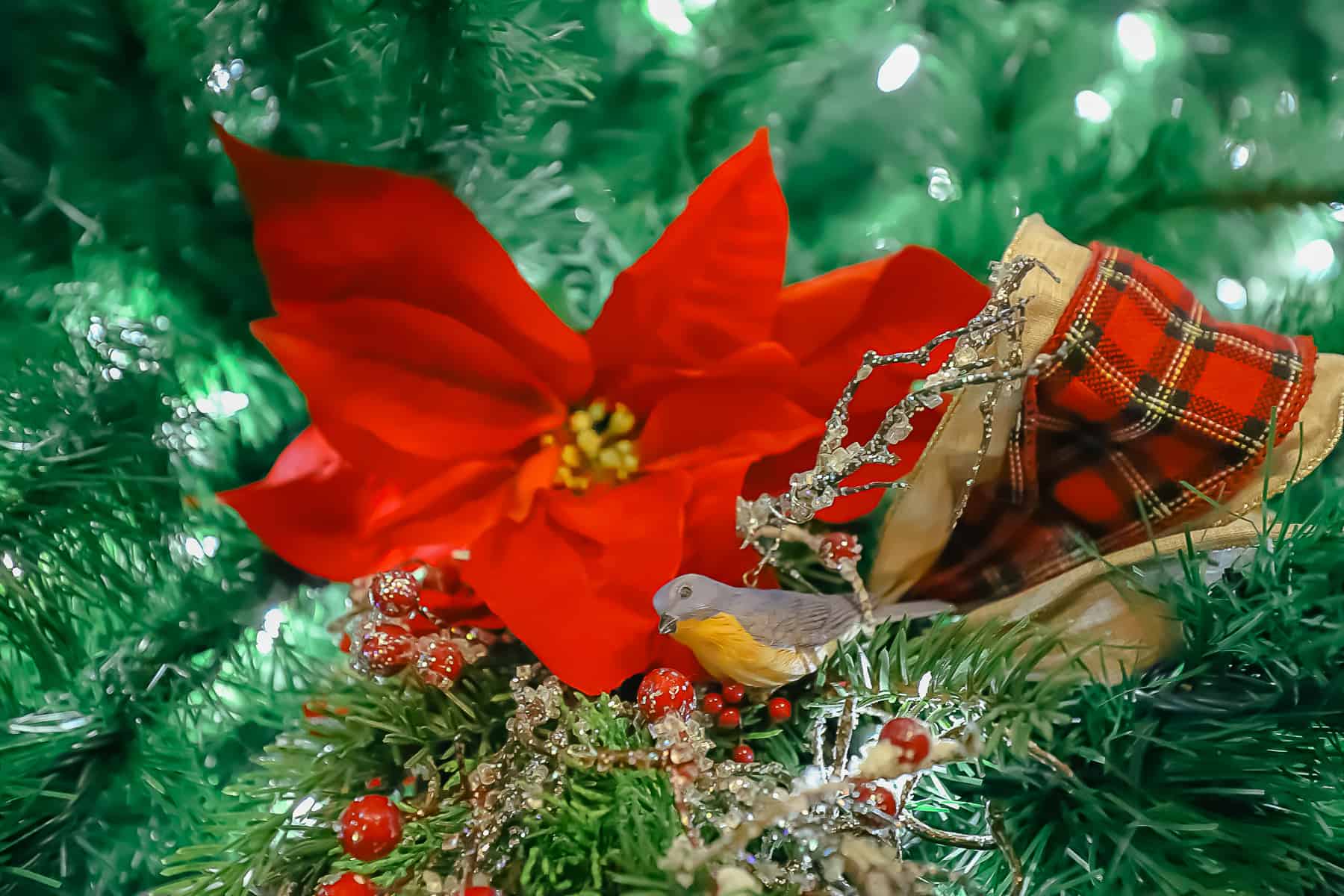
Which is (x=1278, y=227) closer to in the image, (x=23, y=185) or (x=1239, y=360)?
(x=1239, y=360)

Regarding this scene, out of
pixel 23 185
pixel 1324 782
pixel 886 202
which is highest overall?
pixel 23 185

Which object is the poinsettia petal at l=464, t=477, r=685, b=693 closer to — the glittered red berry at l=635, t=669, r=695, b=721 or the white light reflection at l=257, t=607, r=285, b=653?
the glittered red berry at l=635, t=669, r=695, b=721

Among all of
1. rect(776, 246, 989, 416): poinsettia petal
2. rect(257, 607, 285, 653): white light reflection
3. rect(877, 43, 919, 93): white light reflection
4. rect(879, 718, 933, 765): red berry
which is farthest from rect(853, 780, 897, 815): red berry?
rect(877, 43, 919, 93): white light reflection

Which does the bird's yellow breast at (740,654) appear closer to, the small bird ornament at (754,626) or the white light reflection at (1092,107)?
the small bird ornament at (754,626)

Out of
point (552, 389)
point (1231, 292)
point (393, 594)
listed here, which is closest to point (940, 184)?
point (1231, 292)

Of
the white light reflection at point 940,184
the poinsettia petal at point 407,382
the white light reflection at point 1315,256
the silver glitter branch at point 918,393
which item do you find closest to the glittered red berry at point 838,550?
the silver glitter branch at point 918,393

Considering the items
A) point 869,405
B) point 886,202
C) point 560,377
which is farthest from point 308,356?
point 886,202
